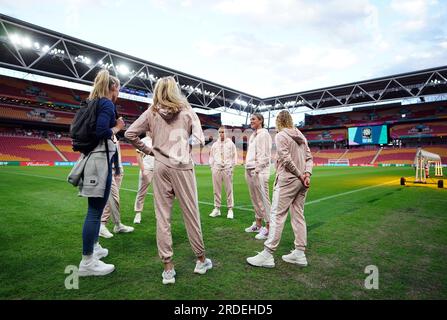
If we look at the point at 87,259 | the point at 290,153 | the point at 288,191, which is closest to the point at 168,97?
the point at 290,153

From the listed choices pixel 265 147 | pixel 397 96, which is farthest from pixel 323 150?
pixel 265 147

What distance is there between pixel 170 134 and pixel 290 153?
1.57 metres

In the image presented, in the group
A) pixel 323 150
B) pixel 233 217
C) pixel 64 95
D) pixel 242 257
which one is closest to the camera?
pixel 242 257

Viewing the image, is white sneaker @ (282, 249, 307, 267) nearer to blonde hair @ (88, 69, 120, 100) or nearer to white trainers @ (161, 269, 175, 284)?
white trainers @ (161, 269, 175, 284)

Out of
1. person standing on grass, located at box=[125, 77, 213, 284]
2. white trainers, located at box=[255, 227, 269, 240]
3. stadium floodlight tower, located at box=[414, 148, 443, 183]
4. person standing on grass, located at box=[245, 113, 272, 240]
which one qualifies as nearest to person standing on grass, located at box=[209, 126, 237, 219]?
person standing on grass, located at box=[245, 113, 272, 240]

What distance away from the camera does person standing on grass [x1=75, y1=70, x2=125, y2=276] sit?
2.61m

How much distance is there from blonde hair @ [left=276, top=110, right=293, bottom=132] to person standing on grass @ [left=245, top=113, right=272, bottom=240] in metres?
1.16

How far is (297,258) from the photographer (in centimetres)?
320

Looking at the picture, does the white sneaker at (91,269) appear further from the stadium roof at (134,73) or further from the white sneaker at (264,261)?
the stadium roof at (134,73)

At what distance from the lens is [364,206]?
705 centimetres

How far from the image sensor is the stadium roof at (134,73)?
24031 mm

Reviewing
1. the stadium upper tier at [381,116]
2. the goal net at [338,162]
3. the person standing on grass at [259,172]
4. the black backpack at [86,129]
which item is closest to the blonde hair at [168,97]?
the black backpack at [86,129]
